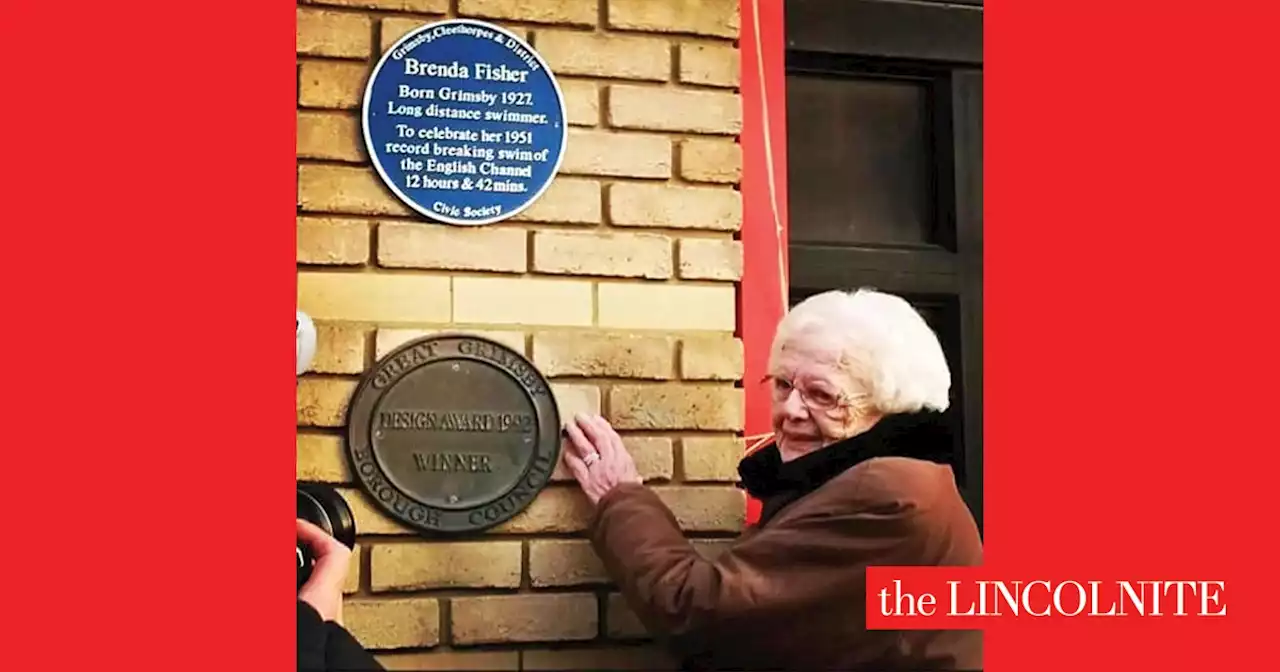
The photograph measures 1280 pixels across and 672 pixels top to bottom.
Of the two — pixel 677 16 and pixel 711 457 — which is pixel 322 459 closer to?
pixel 711 457

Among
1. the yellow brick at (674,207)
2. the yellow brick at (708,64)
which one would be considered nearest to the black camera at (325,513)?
the yellow brick at (674,207)

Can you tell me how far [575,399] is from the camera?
2.02m

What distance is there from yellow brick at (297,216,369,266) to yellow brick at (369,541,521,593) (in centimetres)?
35

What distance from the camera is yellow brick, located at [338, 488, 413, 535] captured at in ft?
6.36

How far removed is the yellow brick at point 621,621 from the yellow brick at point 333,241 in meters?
0.54

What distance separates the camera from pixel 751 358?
2109 mm

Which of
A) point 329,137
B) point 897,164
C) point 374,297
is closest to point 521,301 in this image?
point 374,297

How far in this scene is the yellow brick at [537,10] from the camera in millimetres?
2006

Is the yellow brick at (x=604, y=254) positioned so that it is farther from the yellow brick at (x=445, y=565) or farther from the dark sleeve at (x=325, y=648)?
the dark sleeve at (x=325, y=648)

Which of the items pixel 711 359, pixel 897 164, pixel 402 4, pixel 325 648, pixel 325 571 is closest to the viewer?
pixel 325 648

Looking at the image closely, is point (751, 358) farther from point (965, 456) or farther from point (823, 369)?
point (965, 456)

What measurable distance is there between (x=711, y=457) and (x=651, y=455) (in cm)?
8
